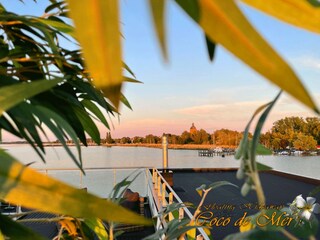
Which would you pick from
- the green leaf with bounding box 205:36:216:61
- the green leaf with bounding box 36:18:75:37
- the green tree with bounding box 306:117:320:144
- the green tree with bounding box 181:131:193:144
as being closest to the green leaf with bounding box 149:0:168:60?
the green leaf with bounding box 205:36:216:61

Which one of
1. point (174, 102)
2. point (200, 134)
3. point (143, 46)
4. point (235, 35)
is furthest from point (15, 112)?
point (200, 134)

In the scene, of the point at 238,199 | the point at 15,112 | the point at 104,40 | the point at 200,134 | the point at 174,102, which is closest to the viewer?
the point at 104,40

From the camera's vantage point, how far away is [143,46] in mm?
397

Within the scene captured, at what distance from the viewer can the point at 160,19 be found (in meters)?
0.16

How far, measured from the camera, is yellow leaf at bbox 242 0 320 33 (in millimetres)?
189

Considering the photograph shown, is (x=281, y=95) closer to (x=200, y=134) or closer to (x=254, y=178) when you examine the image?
(x=254, y=178)

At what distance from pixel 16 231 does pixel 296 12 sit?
23cm

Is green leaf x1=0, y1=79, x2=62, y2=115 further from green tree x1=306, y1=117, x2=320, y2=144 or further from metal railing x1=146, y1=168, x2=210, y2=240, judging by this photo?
green tree x1=306, y1=117, x2=320, y2=144

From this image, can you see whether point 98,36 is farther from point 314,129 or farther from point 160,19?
point 314,129

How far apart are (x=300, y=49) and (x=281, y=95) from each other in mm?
244

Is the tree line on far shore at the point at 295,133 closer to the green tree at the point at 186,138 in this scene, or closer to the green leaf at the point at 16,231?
the green tree at the point at 186,138

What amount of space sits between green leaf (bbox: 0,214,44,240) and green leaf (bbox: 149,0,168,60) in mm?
167

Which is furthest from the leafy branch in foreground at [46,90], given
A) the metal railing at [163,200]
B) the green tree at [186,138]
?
the green tree at [186,138]

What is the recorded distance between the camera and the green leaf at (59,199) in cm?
20
